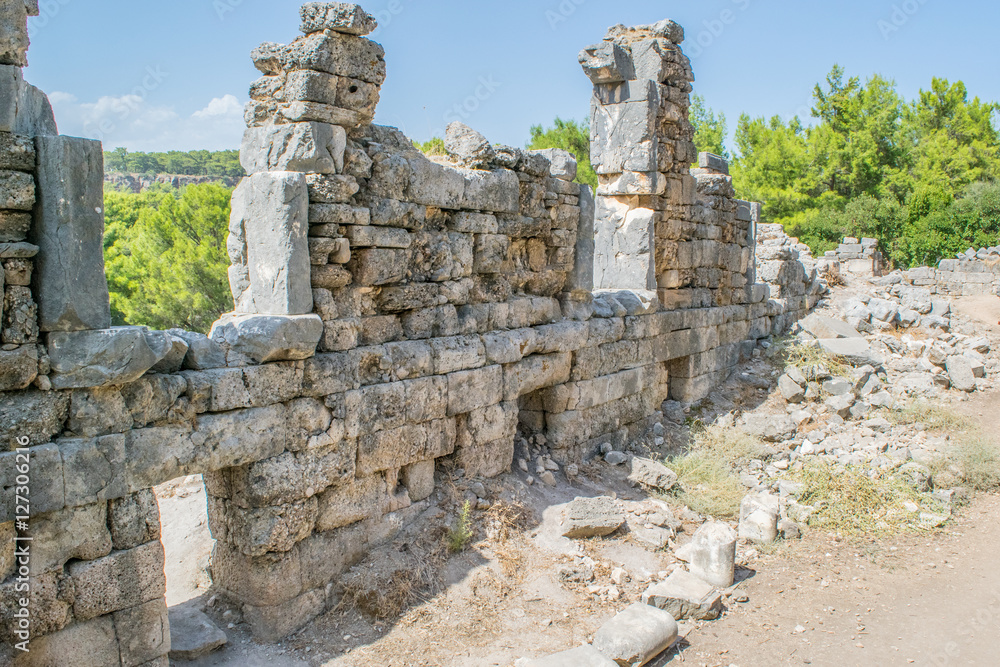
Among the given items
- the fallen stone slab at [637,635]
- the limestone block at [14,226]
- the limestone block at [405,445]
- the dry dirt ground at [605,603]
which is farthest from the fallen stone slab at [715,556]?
the limestone block at [14,226]

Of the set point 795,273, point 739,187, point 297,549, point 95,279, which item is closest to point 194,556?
point 297,549

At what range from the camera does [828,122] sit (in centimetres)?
2948

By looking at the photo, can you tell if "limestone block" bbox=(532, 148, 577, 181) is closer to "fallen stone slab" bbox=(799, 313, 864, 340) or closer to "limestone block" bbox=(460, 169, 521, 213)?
"limestone block" bbox=(460, 169, 521, 213)

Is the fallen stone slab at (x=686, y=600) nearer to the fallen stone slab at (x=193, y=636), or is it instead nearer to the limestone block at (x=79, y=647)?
the fallen stone slab at (x=193, y=636)

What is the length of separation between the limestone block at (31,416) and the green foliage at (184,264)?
10.2 metres

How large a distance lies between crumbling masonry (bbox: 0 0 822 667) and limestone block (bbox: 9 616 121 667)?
0.04 feet

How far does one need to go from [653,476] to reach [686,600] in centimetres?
195

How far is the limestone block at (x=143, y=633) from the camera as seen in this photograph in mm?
4113

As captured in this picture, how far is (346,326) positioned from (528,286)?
233cm

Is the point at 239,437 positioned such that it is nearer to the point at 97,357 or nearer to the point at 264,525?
the point at 264,525

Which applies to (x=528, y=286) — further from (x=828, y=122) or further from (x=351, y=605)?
(x=828, y=122)

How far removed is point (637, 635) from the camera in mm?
4855

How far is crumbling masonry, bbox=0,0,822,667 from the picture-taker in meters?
3.77

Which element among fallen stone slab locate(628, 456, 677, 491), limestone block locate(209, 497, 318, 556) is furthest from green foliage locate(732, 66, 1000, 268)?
limestone block locate(209, 497, 318, 556)
